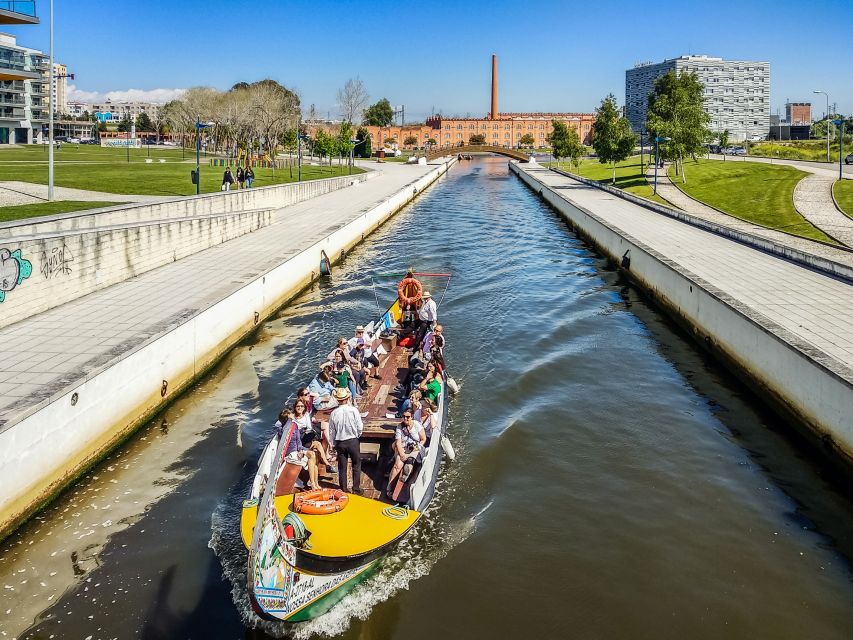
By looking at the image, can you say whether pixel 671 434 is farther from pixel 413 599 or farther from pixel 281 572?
pixel 281 572

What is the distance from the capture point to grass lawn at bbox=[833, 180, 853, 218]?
34.0 metres

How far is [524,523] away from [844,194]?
36.7 metres

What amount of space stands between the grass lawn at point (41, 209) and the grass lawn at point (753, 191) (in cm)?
2895

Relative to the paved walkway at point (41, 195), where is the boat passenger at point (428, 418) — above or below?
below

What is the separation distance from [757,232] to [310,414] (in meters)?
26.2

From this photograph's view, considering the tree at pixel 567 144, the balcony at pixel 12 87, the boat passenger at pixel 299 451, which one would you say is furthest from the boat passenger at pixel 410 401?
the balcony at pixel 12 87

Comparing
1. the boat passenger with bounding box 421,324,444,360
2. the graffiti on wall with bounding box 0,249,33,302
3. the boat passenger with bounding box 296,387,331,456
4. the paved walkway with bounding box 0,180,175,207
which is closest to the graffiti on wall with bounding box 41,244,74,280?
the graffiti on wall with bounding box 0,249,33,302

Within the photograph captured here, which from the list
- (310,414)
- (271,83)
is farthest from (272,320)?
(271,83)

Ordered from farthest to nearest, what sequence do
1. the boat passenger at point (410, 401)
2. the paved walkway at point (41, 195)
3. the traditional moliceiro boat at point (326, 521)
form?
the paved walkway at point (41, 195) → the boat passenger at point (410, 401) → the traditional moliceiro boat at point (326, 521)

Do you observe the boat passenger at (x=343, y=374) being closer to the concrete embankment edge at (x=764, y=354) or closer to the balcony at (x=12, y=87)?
the concrete embankment edge at (x=764, y=354)

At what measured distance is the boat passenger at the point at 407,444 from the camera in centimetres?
995

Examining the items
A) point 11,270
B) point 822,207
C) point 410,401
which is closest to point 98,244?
point 11,270

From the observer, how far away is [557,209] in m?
49.6

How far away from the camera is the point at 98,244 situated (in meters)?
17.5
